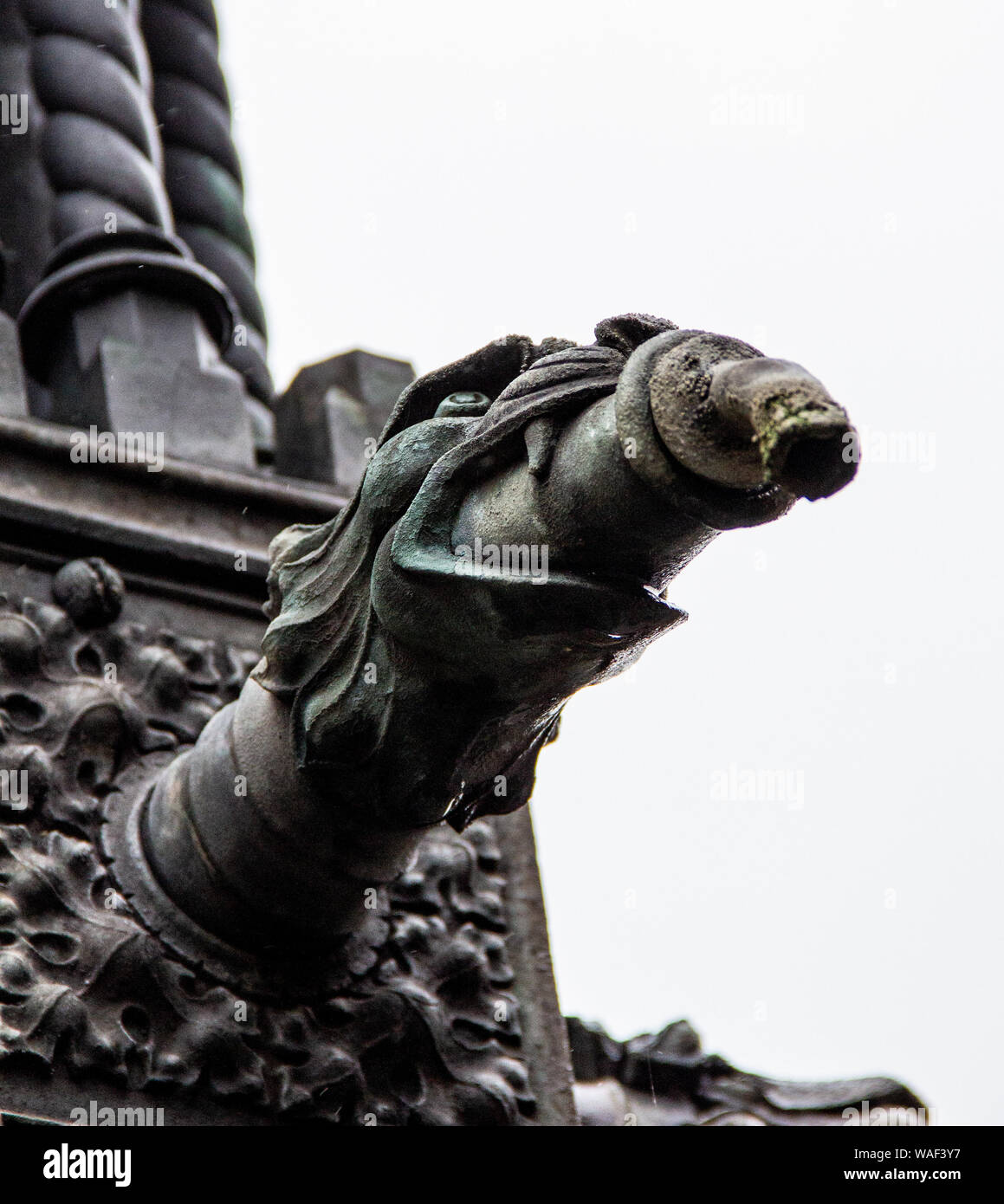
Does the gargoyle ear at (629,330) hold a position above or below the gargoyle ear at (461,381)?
below

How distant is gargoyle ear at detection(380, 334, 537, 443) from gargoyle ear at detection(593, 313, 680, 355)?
285 millimetres

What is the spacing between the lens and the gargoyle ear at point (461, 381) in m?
3.01

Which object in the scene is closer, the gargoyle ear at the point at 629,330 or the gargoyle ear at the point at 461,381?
the gargoyle ear at the point at 629,330

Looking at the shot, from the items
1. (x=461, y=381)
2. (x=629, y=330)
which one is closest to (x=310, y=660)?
(x=461, y=381)

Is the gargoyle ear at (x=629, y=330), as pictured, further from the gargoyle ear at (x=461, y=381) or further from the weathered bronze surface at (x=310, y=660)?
the gargoyle ear at (x=461, y=381)

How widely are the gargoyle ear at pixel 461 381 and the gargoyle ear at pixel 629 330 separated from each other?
0.93 ft

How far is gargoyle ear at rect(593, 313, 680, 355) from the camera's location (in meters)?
2.69

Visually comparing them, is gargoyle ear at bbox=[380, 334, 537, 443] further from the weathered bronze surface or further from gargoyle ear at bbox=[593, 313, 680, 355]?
gargoyle ear at bbox=[593, 313, 680, 355]

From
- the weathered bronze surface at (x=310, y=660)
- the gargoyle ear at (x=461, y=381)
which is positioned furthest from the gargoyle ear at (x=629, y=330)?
the gargoyle ear at (x=461, y=381)

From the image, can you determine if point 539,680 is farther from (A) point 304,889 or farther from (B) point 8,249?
(B) point 8,249

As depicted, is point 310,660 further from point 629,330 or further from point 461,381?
point 629,330
